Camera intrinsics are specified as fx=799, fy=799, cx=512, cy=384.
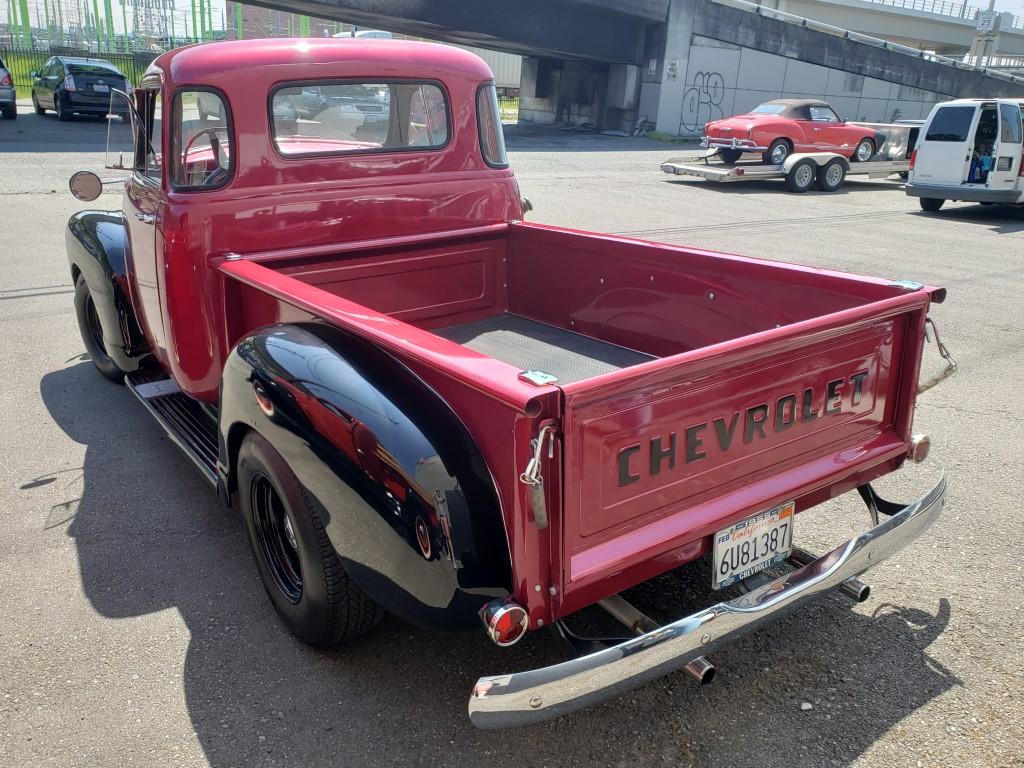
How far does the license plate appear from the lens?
242cm

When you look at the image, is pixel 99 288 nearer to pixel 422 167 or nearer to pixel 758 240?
pixel 422 167

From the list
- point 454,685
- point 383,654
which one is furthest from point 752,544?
point 383,654

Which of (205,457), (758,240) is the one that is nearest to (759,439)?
(205,457)

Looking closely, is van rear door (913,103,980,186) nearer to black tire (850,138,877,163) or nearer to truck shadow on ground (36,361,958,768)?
black tire (850,138,877,163)

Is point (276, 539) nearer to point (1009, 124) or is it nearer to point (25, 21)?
point (1009, 124)

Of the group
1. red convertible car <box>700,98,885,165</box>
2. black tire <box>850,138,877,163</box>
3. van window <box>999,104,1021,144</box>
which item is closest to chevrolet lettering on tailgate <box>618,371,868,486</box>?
van window <box>999,104,1021,144</box>

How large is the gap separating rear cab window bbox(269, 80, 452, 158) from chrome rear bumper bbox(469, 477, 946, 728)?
104 inches

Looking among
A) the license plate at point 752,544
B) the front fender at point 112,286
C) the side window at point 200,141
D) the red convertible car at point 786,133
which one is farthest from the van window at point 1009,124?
the front fender at point 112,286

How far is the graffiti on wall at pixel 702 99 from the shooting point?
27562 mm

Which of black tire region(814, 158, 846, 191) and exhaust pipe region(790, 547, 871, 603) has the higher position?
black tire region(814, 158, 846, 191)

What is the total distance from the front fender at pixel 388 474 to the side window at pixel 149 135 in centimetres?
178

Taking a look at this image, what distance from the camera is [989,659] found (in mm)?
2719

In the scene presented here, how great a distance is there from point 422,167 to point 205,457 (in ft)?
5.74

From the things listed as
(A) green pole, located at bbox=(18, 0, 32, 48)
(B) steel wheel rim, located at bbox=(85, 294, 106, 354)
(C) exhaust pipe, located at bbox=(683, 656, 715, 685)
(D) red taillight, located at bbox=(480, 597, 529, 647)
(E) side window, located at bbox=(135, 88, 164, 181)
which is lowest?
(B) steel wheel rim, located at bbox=(85, 294, 106, 354)
